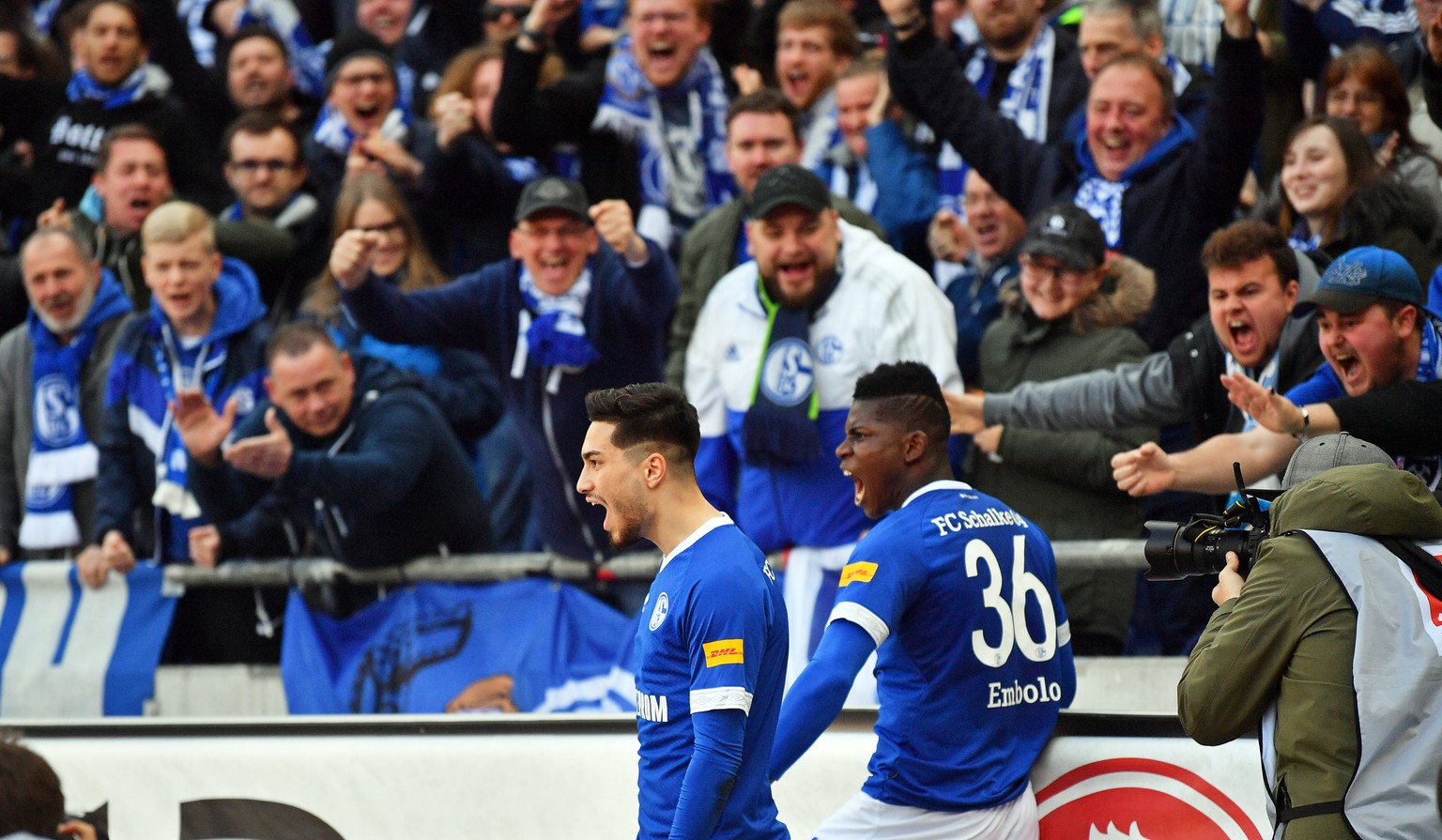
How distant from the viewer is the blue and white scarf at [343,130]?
9867mm

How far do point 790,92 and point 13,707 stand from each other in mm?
5118

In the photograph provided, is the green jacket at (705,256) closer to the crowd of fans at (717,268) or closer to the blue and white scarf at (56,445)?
the crowd of fans at (717,268)

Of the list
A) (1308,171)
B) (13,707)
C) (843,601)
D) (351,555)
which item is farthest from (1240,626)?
(13,707)

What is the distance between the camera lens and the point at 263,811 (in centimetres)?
636

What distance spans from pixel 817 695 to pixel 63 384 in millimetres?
6015

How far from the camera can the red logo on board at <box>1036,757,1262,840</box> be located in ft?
16.9

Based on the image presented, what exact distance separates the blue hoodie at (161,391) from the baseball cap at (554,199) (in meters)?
1.88

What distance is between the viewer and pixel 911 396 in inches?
215

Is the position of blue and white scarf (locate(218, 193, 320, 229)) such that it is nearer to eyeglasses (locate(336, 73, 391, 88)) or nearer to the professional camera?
eyeglasses (locate(336, 73, 391, 88))

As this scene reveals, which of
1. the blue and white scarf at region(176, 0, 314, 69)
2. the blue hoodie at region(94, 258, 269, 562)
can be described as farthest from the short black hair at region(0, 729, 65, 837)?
the blue and white scarf at region(176, 0, 314, 69)

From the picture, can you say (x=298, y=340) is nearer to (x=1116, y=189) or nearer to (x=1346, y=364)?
(x=1116, y=189)

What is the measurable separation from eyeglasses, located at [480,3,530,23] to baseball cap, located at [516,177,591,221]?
291 centimetres

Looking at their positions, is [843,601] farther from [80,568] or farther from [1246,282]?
[80,568]

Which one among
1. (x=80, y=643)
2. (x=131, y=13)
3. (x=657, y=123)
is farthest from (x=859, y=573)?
(x=131, y=13)
